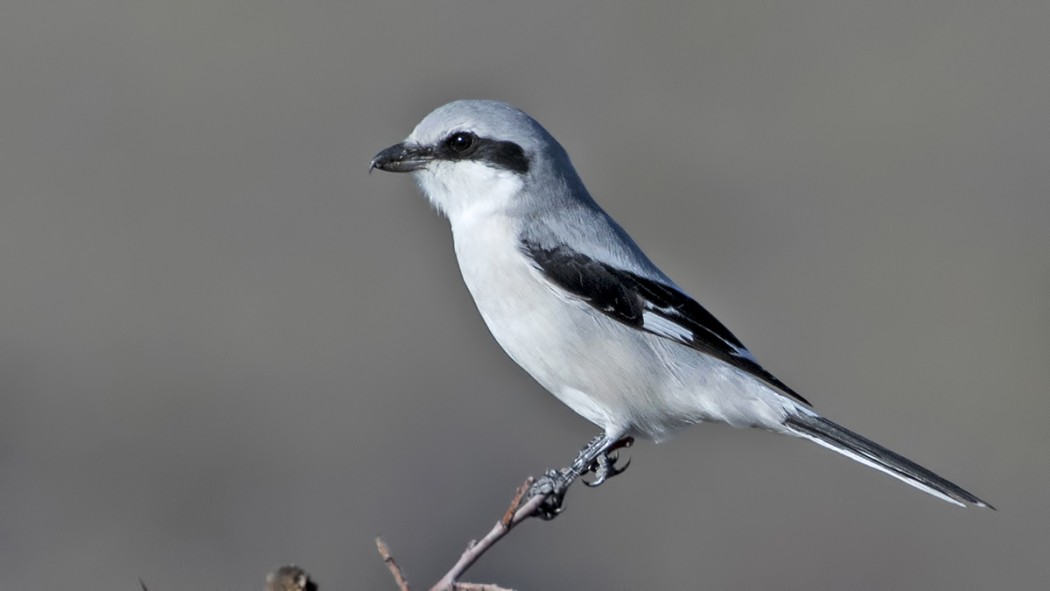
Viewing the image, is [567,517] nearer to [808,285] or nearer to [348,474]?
[348,474]

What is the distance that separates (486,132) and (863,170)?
5.60m

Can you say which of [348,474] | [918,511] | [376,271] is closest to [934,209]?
[918,511]

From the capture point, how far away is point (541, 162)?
3.40m

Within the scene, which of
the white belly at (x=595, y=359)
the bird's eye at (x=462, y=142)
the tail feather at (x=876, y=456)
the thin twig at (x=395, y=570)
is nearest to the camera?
the thin twig at (x=395, y=570)

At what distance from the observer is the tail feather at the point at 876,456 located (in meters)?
3.08

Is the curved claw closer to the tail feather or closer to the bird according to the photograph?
the bird

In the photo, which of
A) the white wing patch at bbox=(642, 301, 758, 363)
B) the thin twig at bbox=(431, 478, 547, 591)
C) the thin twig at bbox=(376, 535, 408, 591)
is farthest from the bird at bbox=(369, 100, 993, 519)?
the thin twig at bbox=(376, 535, 408, 591)

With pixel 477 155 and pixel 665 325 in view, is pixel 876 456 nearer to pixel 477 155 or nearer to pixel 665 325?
pixel 665 325

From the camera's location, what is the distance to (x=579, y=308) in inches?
129

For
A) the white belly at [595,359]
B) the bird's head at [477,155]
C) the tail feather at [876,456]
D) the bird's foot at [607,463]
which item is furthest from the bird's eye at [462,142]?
the tail feather at [876,456]

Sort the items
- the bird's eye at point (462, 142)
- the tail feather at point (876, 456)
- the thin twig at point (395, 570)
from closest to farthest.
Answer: the thin twig at point (395, 570), the tail feather at point (876, 456), the bird's eye at point (462, 142)

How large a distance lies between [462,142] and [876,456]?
1.31 m

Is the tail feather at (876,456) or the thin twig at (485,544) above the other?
the thin twig at (485,544)

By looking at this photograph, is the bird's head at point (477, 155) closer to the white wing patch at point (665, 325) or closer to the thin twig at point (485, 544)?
the white wing patch at point (665, 325)
